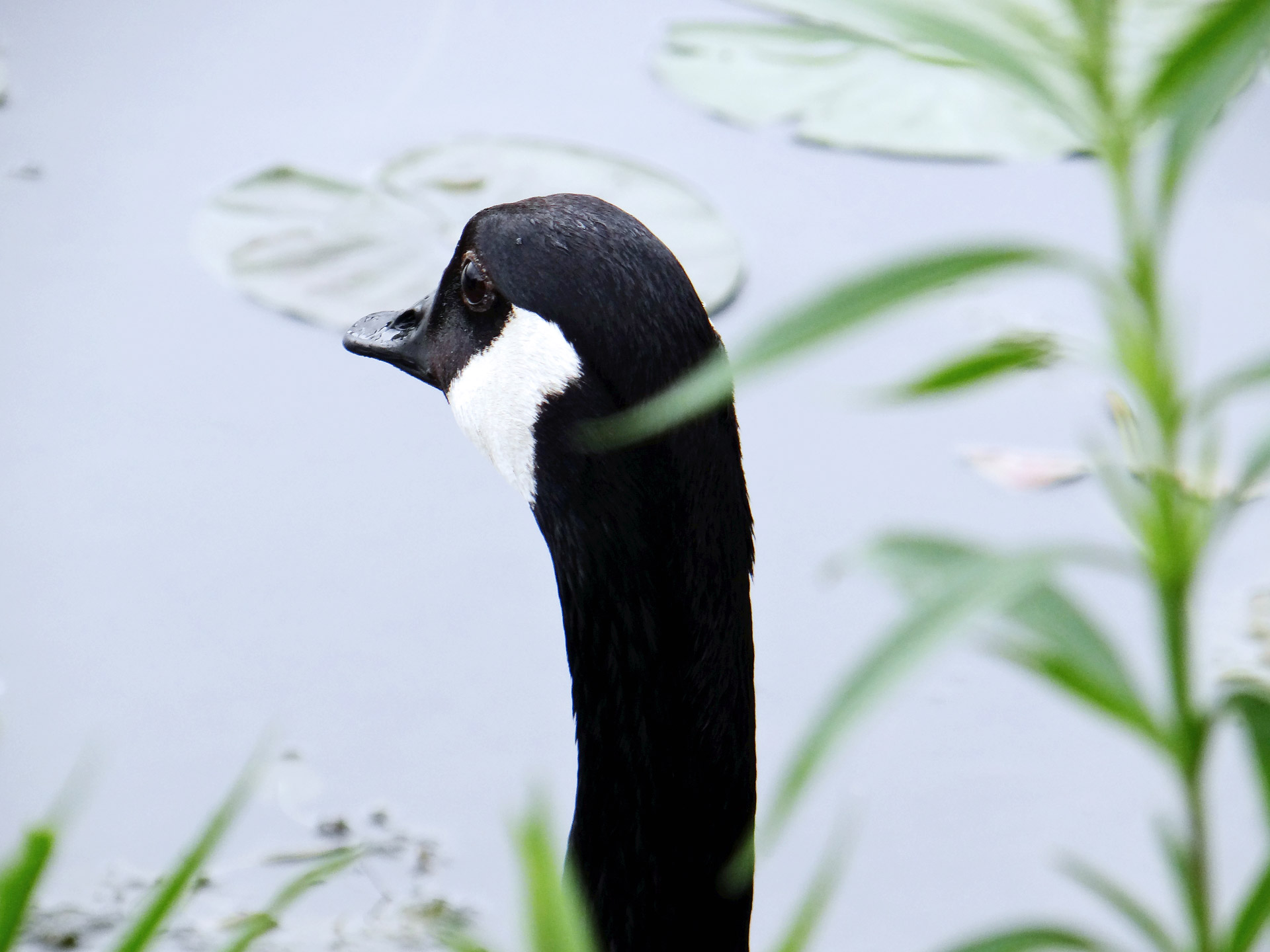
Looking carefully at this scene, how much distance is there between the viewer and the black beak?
1300 millimetres

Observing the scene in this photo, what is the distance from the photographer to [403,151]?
2629 millimetres

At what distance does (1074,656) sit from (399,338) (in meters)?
0.87

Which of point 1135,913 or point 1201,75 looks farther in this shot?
point 1135,913

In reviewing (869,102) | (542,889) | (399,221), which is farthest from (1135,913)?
(869,102)

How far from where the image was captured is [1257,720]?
57 cm

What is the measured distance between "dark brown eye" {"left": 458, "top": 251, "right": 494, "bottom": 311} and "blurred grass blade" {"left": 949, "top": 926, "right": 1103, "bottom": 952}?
2.16 feet

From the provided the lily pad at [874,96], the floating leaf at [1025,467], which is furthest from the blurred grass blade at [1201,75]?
the lily pad at [874,96]

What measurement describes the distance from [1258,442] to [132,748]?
1.50 m

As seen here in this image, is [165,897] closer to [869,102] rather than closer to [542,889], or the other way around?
[542,889]

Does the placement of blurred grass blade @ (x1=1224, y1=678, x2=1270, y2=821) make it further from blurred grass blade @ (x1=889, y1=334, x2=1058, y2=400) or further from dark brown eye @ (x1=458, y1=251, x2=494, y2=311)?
dark brown eye @ (x1=458, y1=251, x2=494, y2=311)

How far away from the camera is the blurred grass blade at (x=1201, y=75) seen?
0.46 meters

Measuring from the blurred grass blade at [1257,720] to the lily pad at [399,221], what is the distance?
1.75 m

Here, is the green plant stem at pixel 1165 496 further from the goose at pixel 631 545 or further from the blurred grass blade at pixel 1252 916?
the goose at pixel 631 545

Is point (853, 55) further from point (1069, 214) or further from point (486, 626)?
point (486, 626)
